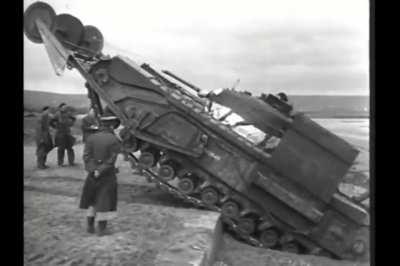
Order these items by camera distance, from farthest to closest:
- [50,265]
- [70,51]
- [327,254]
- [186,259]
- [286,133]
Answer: [70,51], [327,254], [286,133], [186,259], [50,265]

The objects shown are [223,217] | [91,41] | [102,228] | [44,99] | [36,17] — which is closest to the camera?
[102,228]

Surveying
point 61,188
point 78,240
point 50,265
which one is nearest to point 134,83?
point 61,188

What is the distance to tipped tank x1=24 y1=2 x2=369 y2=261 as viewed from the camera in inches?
301

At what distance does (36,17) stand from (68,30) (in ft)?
3.98

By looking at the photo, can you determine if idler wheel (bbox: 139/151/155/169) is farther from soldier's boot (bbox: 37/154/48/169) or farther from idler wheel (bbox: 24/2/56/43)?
soldier's boot (bbox: 37/154/48/169)

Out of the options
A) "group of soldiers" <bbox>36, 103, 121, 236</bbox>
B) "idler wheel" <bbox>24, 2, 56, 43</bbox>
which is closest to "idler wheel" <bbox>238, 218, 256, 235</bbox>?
"group of soldiers" <bbox>36, 103, 121, 236</bbox>

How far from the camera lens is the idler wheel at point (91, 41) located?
344 inches

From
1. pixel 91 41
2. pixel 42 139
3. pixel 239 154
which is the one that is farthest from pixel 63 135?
pixel 239 154

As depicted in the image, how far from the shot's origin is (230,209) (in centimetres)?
797

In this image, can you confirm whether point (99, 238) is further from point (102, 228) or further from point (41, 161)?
point (41, 161)

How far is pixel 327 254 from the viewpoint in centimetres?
811

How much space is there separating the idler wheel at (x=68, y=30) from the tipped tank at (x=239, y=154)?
0.13ft

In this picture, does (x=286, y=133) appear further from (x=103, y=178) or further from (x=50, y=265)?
(x=50, y=265)
